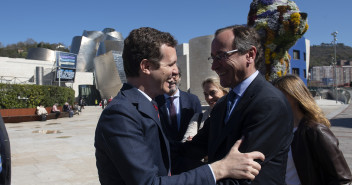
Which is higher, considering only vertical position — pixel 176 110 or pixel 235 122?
pixel 235 122

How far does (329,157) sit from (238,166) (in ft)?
3.34

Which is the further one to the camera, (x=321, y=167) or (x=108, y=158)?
(x=321, y=167)

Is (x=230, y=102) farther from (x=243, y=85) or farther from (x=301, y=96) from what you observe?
(x=301, y=96)

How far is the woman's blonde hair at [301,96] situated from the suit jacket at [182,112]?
1573mm

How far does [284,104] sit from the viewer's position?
4.52ft

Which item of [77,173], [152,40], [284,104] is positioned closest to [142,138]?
[152,40]

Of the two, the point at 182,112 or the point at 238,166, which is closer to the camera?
the point at 238,166

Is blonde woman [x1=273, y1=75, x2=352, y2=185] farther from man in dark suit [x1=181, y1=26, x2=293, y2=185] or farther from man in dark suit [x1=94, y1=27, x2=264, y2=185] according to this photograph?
man in dark suit [x1=94, y1=27, x2=264, y2=185]

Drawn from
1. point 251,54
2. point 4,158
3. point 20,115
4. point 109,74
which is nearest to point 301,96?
point 251,54

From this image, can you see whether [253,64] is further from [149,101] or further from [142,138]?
[142,138]

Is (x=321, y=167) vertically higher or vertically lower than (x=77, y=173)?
higher

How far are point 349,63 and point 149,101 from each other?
448 ft

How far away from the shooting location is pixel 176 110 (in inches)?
151

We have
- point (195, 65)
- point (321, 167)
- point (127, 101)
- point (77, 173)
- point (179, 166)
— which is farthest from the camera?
point (195, 65)
